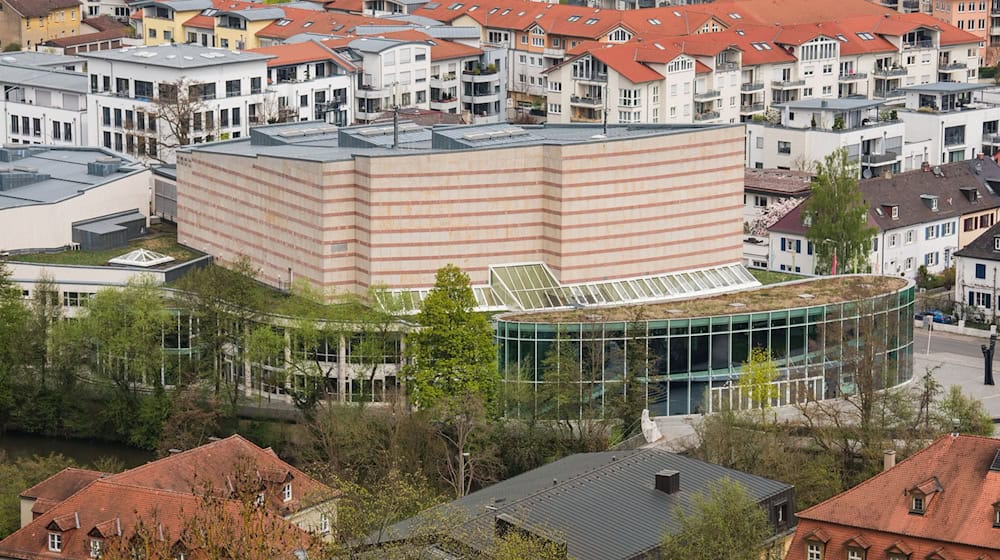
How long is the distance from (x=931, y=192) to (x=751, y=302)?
1433 inches

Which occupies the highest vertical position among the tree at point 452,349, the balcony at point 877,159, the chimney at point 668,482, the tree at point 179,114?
the tree at point 179,114

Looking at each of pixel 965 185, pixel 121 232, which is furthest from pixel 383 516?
pixel 965 185

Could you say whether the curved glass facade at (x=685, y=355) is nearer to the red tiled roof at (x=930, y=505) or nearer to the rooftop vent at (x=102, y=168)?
the red tiled roof at (x=930, y=505)

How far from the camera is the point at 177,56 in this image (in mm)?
181250

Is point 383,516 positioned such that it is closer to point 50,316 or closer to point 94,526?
point 94,526

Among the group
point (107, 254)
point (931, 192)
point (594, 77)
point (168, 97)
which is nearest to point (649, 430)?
point (107, 254)

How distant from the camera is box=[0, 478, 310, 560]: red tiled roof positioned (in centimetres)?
9538

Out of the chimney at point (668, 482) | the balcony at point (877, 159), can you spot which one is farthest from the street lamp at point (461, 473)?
the balcony at point (877, 159)

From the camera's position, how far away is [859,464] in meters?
111

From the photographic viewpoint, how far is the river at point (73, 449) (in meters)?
123

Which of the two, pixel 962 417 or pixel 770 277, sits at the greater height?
pixel 770 277

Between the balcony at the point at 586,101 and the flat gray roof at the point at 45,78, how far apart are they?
36712 mm

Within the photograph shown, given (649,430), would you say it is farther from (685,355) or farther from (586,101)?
(586,101)

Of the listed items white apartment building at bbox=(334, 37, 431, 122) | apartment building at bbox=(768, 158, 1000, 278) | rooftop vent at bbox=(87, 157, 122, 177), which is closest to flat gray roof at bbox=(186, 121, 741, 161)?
rooftop vent at bbox=(87, 157, 122, 177)
